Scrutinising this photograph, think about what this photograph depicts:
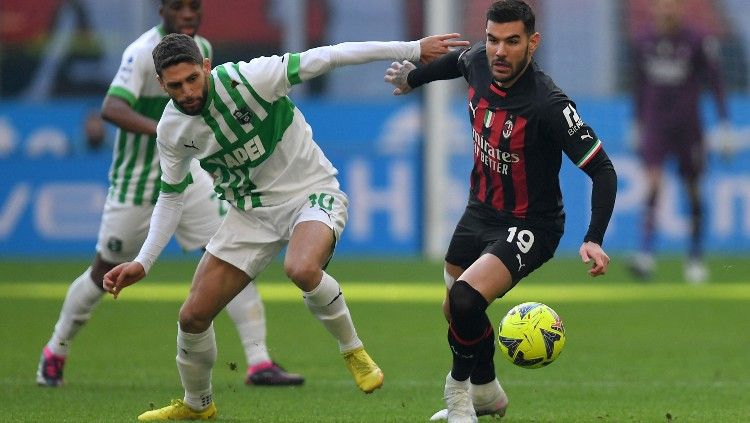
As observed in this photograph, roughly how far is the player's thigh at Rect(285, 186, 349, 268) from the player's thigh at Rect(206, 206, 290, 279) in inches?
4.6

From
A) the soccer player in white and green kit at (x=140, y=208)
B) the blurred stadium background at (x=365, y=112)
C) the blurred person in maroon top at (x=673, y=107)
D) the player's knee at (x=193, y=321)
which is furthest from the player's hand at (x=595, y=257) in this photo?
the blurred stadium background at (x=365, y=112)

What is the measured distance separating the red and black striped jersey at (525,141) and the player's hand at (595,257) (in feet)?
1.47

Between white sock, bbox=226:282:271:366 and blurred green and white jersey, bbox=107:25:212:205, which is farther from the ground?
blurred green and white jersey, bbox=107:25:212:205

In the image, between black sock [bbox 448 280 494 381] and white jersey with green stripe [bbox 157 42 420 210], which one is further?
white jersey with green stripe [bbox 157 42 420 210]

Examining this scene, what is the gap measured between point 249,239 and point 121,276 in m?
0.75

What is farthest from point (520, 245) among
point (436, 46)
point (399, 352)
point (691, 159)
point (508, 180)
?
point (691, 159)

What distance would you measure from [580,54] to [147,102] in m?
11.3

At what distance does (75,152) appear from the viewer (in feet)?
59.6

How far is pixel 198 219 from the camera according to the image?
867 centimetres

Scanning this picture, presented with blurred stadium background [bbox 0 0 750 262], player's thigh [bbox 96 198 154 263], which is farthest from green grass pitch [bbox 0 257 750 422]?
blurred stadium background [bbox 0 0 750 262]

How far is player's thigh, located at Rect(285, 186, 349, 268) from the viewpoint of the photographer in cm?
698

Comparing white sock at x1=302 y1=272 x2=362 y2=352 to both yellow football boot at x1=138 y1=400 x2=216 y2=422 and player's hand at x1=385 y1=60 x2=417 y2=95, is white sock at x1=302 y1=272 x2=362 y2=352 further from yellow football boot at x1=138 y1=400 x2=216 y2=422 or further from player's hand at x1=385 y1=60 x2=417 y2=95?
player's hand at x1=385 y1=60 x2=417 y2=95

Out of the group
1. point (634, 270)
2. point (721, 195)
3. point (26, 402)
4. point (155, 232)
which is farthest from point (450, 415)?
point (721, 195)

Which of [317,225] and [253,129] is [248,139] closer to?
[253,129]
